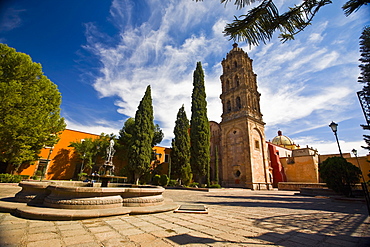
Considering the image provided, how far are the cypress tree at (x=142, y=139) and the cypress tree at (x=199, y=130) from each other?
5.43m

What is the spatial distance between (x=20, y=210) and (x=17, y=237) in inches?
59.6

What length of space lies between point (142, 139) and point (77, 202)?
16088 millimetres

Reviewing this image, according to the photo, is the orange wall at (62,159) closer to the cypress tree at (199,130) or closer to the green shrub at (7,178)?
the green shrub at (7,178)

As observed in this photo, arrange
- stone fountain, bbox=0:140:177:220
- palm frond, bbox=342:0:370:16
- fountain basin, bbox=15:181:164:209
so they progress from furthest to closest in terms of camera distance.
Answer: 1. fountain basin, bbox=15:181:164:209
2. stone fountain, bbox=0:140:177:220
3. palm frond, bbox=342:0:370:16

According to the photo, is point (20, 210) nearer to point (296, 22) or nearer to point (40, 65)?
point (296, 22)

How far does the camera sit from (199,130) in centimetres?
1978

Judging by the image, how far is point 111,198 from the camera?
4184mm

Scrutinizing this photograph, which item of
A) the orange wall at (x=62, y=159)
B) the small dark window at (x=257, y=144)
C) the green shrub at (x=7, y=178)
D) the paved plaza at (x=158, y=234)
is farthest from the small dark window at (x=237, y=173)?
the green shrub at (x=7, y=178)

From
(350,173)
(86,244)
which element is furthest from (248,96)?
(86,244)

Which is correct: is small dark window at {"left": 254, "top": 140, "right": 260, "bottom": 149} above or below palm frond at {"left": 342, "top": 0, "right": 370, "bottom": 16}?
above

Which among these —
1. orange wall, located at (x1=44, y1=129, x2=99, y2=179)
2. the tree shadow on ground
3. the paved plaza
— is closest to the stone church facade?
the tree shadow on ground

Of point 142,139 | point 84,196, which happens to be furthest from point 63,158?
point 84,196

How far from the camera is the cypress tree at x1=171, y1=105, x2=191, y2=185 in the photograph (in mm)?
20281

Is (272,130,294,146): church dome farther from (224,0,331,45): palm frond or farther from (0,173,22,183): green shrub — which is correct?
(0,173,22,183): green shrub
